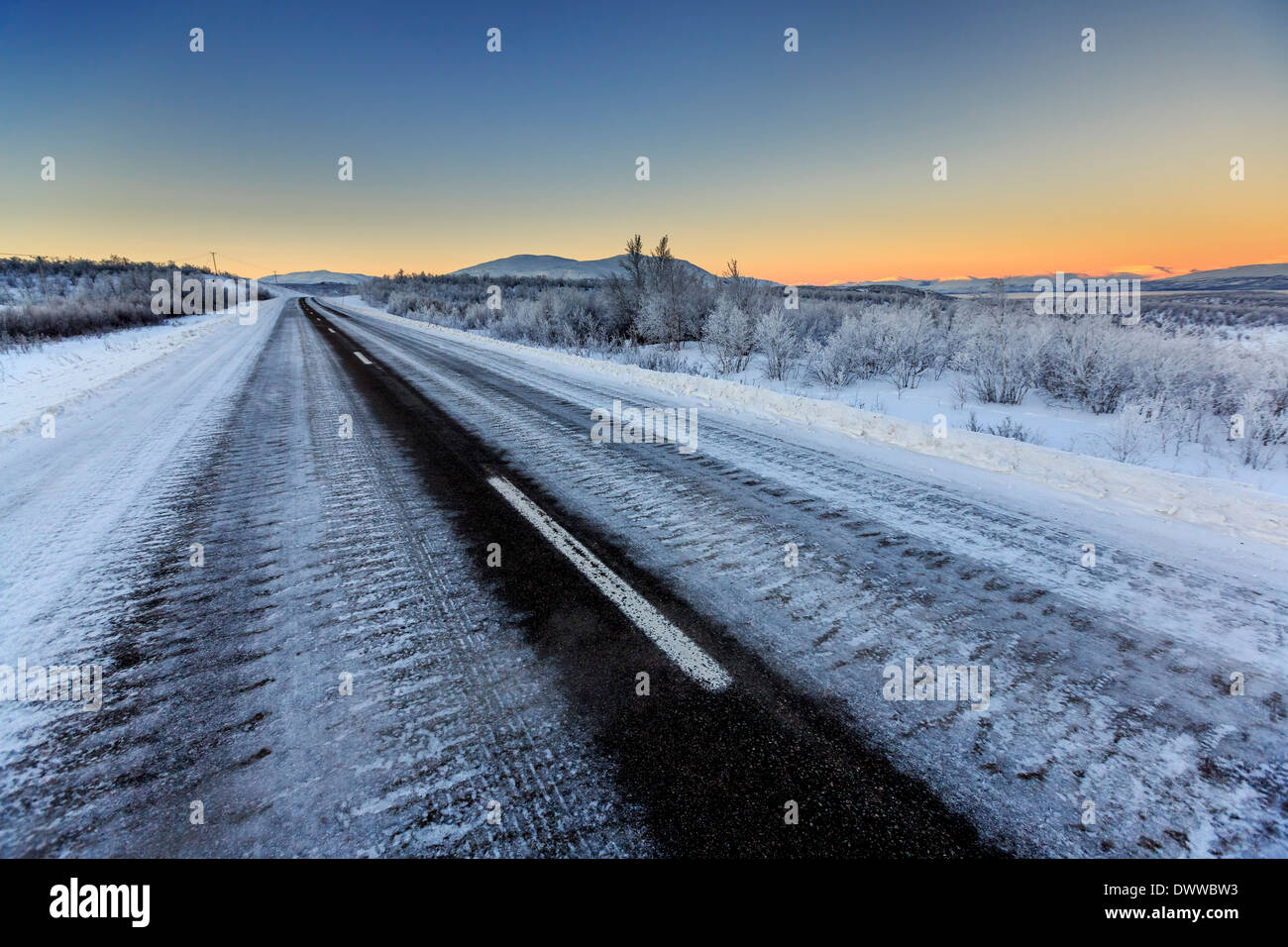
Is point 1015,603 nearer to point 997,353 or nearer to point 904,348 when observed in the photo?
point 997,353

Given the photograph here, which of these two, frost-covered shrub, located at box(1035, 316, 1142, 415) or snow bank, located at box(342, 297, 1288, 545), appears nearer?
snow bank, located at box(342, 297, 1288, 545)

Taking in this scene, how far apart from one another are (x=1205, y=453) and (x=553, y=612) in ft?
26.0

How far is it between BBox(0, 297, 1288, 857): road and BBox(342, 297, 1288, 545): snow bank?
48 centimetres

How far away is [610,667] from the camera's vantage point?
264 cm

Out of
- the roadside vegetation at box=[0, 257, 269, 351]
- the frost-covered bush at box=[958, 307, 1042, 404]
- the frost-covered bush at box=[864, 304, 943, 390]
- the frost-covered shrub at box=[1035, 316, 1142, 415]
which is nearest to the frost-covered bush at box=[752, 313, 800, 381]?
the frost-covered bush at box=[864, 304, 943, 390]

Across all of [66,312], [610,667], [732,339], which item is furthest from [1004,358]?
[66,312]

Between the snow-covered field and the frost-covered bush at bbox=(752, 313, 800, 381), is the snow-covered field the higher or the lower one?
the lower one

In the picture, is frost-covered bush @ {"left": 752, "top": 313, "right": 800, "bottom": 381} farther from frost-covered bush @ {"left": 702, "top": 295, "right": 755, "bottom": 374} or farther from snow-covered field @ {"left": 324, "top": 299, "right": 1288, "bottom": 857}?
snow-covered field @ {"left": 324, "top": 299, "right": 1288, "bottom": 857}

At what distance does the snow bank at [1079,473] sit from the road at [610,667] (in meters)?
0.48

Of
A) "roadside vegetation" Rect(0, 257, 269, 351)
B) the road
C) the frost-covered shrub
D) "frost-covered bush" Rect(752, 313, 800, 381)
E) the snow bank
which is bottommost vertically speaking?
the road

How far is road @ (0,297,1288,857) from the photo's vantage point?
1.86 metres

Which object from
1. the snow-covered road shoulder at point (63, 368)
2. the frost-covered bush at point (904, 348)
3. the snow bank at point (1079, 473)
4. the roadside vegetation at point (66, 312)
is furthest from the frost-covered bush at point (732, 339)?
the roadside vegetation at point (66, 312)

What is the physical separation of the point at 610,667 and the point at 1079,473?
5.00 metres
